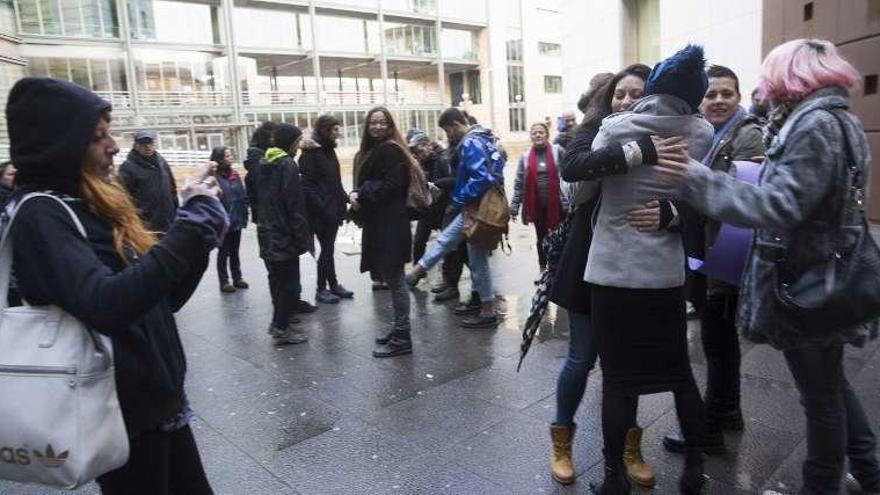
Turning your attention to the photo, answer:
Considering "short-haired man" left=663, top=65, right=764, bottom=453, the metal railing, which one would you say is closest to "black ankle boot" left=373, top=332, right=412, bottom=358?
"short-haired man" left=663, top=65, right=764, bottom=453

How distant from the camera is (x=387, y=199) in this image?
15.8 feet

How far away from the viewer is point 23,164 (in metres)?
1.59

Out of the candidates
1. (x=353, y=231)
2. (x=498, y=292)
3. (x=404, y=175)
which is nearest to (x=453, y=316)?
(x=498, y=292)

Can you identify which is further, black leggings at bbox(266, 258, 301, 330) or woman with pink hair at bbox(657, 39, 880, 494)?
black leggings at bbox(266, 258, 301, 330)

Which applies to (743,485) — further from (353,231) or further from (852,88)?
(353,231)

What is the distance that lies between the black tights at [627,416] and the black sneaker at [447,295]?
3.97 meters

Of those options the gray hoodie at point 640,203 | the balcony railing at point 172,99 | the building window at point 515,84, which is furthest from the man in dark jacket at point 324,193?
the building window at point 515,84

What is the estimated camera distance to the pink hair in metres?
2.21

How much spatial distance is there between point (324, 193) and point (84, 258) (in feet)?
16.4

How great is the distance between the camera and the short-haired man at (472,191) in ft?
17.3

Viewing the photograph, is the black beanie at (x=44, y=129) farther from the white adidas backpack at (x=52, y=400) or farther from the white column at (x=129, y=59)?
the white column at (x=129, y=59)

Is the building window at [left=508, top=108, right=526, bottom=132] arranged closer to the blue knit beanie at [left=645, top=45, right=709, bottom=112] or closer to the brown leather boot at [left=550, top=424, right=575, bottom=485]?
the brown leather boot at [left=550, top=424, right=575, bottom=485]

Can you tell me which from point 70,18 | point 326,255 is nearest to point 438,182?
point 326,255

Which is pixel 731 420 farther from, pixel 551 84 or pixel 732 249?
pixel 551 84
